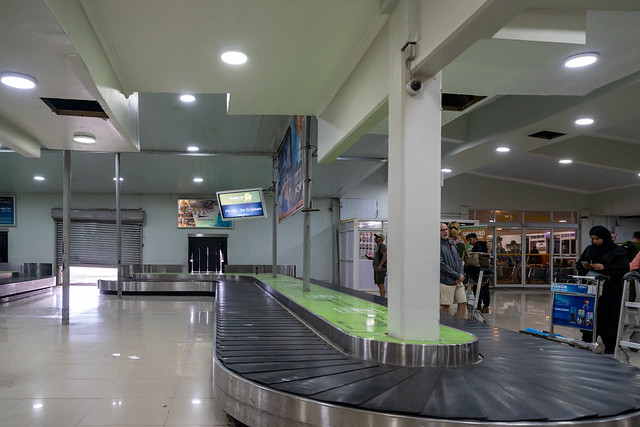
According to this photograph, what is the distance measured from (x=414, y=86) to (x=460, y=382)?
6.85ft

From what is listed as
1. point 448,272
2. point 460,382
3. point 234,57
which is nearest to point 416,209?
point 460,382

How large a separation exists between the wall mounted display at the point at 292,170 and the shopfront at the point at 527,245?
12597mm

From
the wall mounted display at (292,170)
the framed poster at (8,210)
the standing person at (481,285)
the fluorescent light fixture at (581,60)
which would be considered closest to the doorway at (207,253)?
the framed poster at (8,210)

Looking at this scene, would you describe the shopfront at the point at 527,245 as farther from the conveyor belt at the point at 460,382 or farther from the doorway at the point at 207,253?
the conveyor belt at the point at 460,382

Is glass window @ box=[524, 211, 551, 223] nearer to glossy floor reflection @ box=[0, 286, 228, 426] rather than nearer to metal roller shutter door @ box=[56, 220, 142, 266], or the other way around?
glossy floor reflection @ box=[0, 286, 228, 426]

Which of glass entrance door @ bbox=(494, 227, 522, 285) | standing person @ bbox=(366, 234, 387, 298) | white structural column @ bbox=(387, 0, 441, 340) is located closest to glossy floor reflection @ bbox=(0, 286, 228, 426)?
white structural column @ bbox=(387, 0, 441, 340)

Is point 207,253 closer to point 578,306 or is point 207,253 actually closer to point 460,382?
point 578,306

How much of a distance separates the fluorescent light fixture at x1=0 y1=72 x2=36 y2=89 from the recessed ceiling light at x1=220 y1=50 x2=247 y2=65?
1983 mm

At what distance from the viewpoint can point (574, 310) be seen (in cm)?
609

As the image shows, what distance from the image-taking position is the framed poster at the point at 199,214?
19.1m

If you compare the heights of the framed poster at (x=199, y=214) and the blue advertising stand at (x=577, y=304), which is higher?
the framed poster at (x=199, y=214)

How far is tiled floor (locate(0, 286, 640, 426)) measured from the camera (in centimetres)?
342

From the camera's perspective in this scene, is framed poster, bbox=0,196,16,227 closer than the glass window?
Yes

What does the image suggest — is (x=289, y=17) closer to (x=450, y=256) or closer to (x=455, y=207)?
(x=450, y=256)
